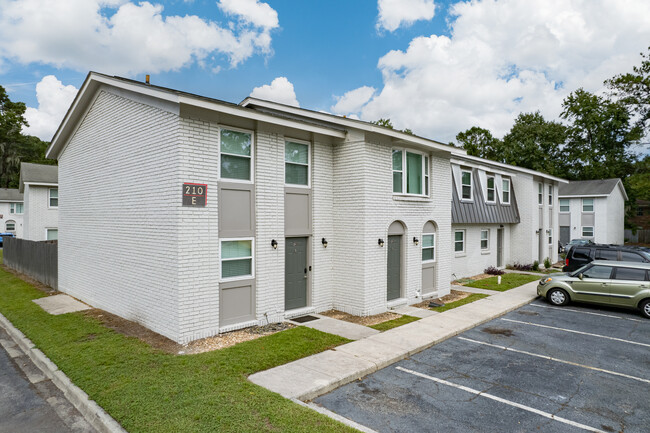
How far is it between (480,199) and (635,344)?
11.5 meters

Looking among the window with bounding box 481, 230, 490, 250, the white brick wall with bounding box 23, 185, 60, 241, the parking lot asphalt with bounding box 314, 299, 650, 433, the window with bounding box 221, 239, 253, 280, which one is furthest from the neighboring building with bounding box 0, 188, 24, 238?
the parking lot asphalt with bounding box 314, 299, 650, 433

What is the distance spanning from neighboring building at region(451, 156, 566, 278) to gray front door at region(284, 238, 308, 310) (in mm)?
9145

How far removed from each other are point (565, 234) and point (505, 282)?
77.4 ft

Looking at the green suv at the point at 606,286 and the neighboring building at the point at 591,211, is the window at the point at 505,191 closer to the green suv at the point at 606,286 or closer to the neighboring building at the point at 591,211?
the green suv at the point at 606,286

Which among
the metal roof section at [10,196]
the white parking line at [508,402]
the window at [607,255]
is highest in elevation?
the metal roof section at [10,196]

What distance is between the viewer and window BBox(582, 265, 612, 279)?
508 inches

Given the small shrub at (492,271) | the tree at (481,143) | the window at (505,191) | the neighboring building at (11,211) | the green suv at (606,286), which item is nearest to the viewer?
the green suv at (606,286)

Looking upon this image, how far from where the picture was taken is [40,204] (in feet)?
86.3

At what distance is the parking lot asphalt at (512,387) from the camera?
5.66m

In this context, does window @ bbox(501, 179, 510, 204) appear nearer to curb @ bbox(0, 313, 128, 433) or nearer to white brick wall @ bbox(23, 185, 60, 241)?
curb @ bbox(0, 313, 128, 433)

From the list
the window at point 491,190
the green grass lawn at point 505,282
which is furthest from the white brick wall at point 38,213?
the window at point 491,190

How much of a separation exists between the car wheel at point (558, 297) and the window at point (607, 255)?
5.03m

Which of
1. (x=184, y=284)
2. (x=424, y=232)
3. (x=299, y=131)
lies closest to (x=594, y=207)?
(x=424, y=232)

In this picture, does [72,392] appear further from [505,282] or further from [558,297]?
[505,282]
